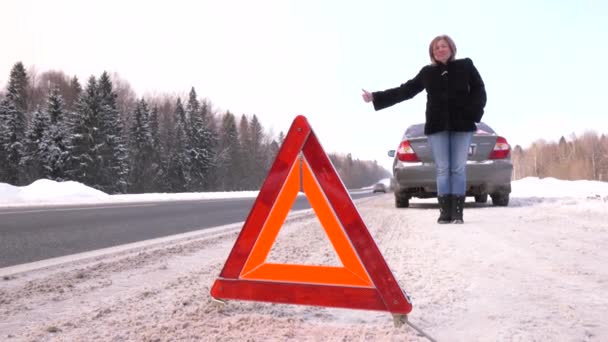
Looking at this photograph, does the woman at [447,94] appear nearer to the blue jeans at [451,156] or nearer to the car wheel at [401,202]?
the blue jeans at [451,156]

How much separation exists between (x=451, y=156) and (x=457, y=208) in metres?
0.77

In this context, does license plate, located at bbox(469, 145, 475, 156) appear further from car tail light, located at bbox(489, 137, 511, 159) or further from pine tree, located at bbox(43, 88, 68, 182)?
pine tree, located at bbox(43, 88, 68, 182)

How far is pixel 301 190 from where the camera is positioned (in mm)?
1864

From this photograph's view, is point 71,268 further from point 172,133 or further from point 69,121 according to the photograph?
point 172,133

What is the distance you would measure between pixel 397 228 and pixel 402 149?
2.41 m

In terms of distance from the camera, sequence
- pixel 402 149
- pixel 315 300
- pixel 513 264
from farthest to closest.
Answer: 1. pixel 402 149
2. pixel 513 264
3. pixel 315 300

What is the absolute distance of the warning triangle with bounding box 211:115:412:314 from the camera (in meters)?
1.63

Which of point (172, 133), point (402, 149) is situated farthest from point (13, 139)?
point (402, 149)

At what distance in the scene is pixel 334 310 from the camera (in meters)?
1.83

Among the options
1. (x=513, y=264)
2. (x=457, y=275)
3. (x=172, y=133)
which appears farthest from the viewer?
(x=172, y=133)

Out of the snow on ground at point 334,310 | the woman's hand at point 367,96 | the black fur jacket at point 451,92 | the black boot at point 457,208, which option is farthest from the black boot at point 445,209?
the woman's hand at point 367,96

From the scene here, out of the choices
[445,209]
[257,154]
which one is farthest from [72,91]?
[445,209]

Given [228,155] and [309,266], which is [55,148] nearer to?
[228,155]

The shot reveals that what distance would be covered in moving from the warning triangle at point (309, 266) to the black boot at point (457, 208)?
11.0ft
